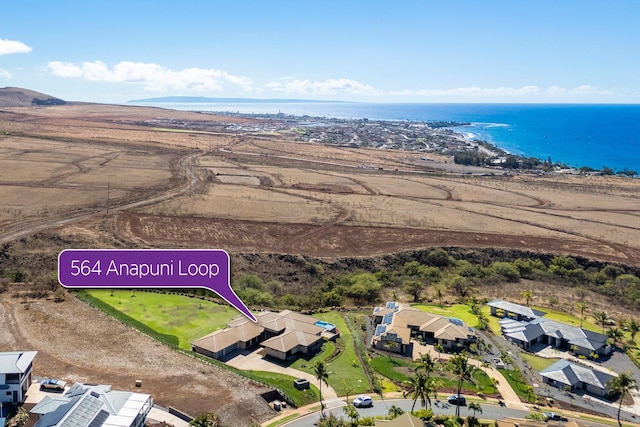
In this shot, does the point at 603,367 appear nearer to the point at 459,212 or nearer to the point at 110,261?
the point at 110,261

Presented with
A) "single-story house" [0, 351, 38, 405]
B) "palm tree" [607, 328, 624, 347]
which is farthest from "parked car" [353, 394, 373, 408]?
"palm tree" [607, 328, 624, 347]

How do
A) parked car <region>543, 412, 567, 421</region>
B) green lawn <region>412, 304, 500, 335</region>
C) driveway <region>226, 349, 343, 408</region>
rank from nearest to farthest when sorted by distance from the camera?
parked car <region>543, 412, 567, 421</region> < driveway <region>226, 349, 343, 408</region> < green lawn <region>412, 304, 500, 335</region>

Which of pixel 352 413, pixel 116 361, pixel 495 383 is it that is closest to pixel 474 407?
pixel 495 383

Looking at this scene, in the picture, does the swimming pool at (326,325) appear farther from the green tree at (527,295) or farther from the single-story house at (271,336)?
the green tree at (527,295)

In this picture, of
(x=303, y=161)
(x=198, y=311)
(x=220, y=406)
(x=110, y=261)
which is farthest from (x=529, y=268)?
(x=303, y=161)

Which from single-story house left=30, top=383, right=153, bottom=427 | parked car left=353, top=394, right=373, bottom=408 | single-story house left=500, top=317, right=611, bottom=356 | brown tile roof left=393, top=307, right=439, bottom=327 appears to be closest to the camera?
single-story house left=30, top=383, right=153, bottom=427

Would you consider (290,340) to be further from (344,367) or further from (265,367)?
(344,367)

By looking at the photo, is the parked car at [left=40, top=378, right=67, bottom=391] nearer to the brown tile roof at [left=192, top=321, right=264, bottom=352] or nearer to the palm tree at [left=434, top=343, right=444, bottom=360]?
the brown tile roof at [left=192, top=321, right=264, bottom=352]
